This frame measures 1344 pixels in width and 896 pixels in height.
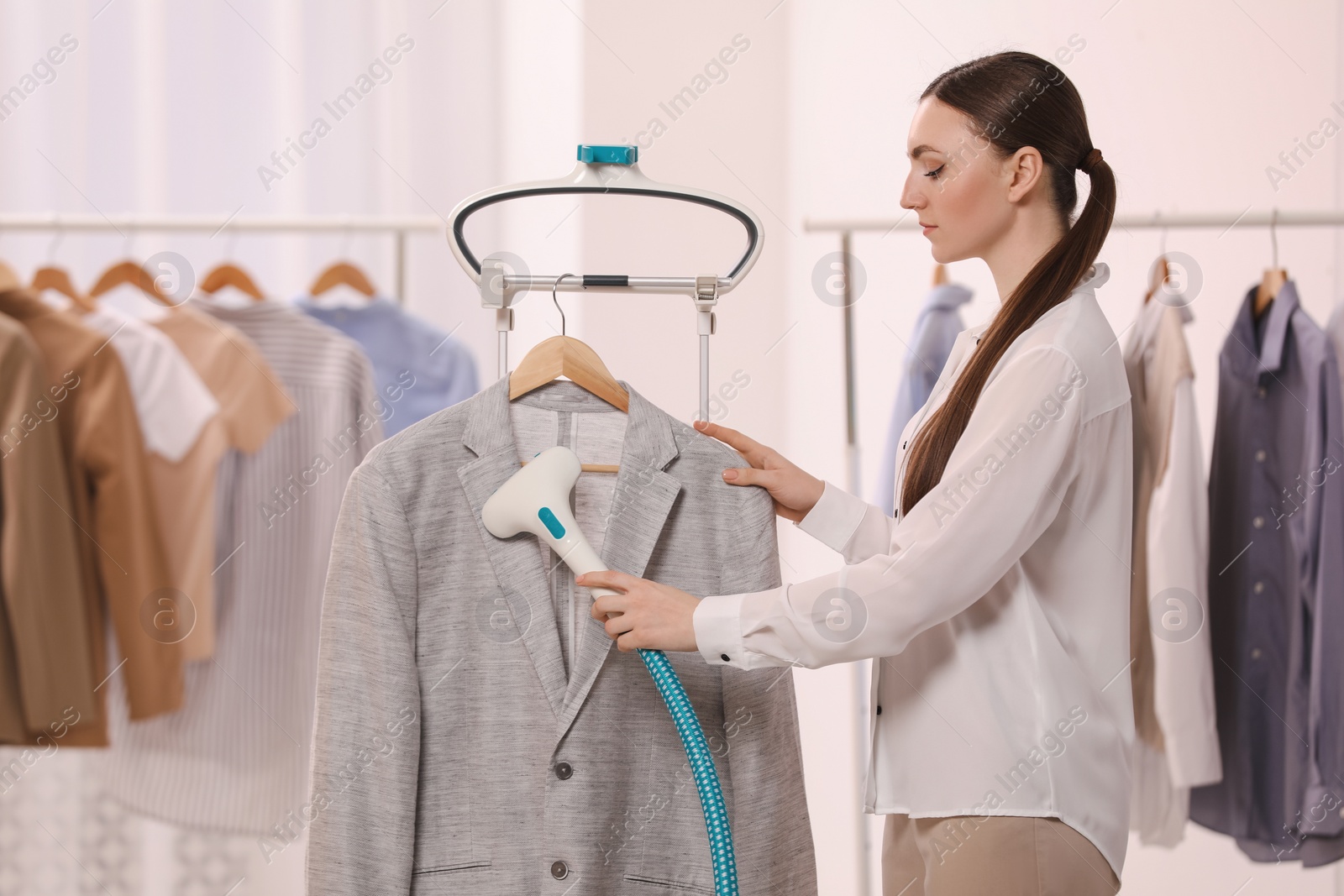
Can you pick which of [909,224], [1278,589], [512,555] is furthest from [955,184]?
[1278,589]

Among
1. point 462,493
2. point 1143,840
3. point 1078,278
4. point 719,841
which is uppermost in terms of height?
point 1078,278

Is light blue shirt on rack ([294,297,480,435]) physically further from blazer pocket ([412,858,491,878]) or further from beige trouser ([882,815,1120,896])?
beige trouser ([882,815,1120,896])

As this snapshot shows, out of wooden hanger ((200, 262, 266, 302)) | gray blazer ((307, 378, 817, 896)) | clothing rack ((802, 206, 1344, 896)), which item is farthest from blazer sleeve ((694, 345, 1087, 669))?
wooden hanger ((200, 262, 266, 302))

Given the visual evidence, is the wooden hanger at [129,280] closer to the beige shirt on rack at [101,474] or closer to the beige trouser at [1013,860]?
the beige shirt on rack at [101,474]

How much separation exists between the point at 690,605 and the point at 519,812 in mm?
270

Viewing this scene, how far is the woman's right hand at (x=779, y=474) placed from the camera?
1171 millimetres

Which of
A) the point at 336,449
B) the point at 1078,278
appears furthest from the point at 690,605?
the point at 336,449

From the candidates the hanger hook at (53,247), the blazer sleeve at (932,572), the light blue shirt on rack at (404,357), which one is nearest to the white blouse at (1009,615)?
the blazer sleeve at (932,572)

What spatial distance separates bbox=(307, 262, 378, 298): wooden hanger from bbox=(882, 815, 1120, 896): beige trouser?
1.34m

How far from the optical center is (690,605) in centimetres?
98

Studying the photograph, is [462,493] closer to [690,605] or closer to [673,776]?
[690,605]

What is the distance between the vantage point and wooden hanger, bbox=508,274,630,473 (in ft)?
3.63

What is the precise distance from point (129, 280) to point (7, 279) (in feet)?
0.68

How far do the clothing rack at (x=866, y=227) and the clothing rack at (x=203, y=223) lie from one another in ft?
2.33
